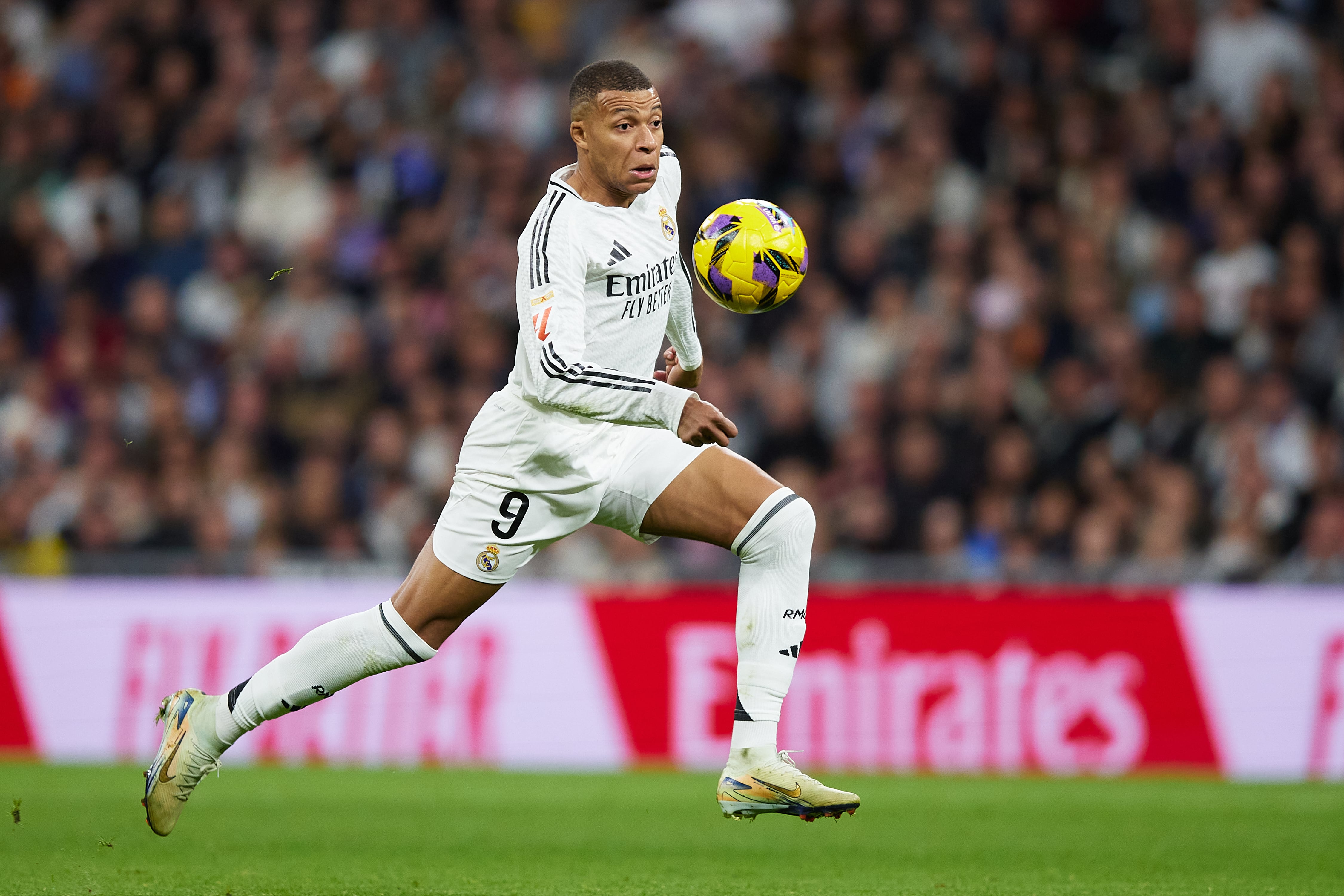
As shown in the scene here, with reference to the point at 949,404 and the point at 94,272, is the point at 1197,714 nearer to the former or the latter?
the point at 949,404

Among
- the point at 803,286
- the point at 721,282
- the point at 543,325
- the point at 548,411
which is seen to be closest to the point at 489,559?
the point at 548,411

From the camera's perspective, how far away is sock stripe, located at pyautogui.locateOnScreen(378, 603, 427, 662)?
5637mm

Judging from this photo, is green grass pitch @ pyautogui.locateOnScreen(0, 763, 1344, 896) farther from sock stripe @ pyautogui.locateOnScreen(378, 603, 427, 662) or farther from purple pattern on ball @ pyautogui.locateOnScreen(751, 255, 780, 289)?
purple pattern on ball @ pyautogui.locateOnScreen(751, 255, 780, 289)

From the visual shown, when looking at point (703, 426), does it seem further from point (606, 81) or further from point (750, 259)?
point (606, 81)

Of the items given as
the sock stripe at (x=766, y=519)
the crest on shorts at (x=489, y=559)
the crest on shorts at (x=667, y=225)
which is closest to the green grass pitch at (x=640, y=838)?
the crest on shorts at (x=489, y=559)

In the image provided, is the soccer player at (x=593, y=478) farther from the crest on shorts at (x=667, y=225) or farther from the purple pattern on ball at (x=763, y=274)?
the purple pattern on ball at (x=763, y=274)

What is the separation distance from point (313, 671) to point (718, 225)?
6.64ft

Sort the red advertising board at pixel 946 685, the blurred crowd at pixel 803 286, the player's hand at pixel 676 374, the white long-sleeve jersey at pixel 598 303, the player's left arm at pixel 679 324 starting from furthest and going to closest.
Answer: the blurred crowd at pixel 803 286 → the red advertising board at pixel 946 685 → the player's hand at pixel 676 374 → the player's left arm at pixel 679 324 → the white long-sleeve jersey at pixel 598 303

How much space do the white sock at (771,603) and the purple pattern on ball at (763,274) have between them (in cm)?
69

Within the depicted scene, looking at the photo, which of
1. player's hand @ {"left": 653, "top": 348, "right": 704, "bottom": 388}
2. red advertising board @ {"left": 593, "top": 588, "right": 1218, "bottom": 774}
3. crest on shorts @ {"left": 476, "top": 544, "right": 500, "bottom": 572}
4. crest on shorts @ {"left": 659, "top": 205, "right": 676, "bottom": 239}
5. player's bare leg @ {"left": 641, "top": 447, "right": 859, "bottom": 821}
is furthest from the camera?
red advertising board @ {"left": 593, "top": 588, "right": 1218, "bottom": 774}

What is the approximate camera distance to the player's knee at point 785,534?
5527mm

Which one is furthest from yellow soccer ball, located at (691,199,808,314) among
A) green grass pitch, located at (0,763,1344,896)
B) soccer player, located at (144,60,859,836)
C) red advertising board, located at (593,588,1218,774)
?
red advertising board, located at (593,588,1218,774)

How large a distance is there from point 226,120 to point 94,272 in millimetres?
1711

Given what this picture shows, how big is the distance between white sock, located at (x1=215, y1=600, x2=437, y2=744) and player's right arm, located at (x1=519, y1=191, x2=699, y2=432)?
95cm
